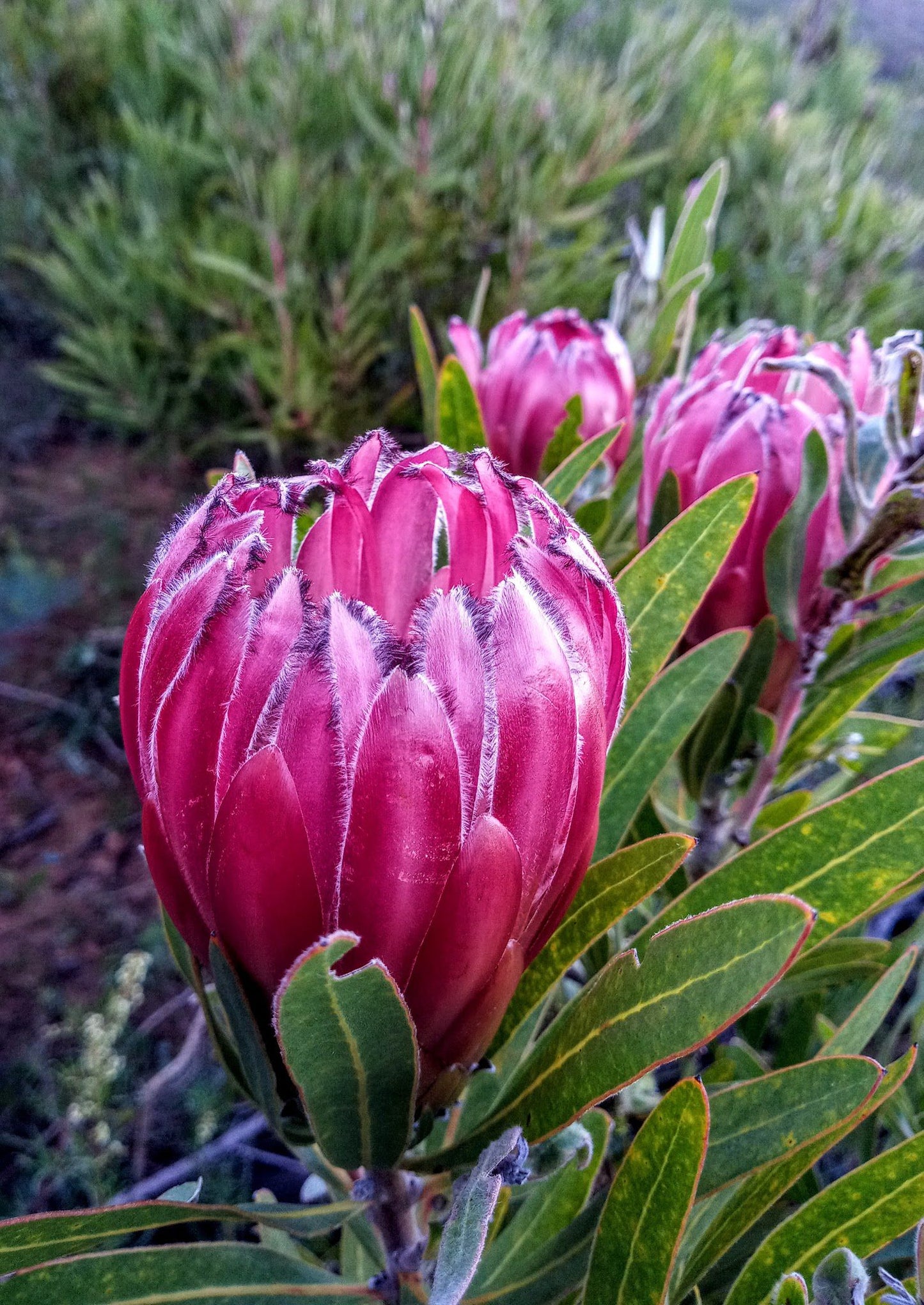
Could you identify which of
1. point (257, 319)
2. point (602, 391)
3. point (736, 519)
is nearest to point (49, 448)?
point (257, 319)

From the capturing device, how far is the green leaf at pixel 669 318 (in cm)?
101

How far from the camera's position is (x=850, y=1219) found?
566 millimetres

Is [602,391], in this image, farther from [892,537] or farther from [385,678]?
[385,678]

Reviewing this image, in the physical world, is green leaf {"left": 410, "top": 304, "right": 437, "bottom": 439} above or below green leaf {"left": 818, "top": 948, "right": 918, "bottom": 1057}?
above

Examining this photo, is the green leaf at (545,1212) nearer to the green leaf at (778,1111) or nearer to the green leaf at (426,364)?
the green leaf at (778,1111)

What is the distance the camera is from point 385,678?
15.4 inches

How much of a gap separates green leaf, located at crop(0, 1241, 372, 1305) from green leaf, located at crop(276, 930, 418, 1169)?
5.7 inches

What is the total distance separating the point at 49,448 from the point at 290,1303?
348cm

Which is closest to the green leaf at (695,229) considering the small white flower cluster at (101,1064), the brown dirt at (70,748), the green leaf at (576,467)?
the green leaf at (576,467)

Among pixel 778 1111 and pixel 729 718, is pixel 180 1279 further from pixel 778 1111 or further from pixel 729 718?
pixel 729 718

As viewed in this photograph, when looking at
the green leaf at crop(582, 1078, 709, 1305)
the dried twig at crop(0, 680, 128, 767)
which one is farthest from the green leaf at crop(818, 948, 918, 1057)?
the dried twig at crop(0, 680, 128, 767)

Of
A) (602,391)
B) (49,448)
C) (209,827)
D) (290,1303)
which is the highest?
(602,391)

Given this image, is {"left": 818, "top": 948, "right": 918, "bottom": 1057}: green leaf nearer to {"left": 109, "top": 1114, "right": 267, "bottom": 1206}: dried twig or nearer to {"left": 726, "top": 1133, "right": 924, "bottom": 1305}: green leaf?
{"left": 726, "top": 1133, "right": 924, "bottom": 1305}: green leaf

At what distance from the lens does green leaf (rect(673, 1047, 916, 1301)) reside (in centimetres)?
56
